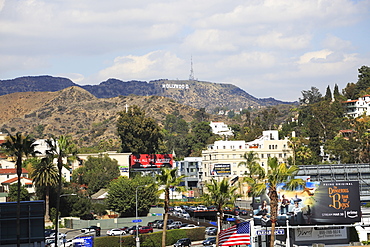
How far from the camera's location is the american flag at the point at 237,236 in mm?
58800

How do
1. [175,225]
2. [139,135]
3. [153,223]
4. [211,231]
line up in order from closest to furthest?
1. [211,231]
2. [175,225]
3. [153,223]
4. [139,135]

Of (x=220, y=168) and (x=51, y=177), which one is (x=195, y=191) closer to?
(x=220, y=168)

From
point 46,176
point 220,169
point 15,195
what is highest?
point 46,176

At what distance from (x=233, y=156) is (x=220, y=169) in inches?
201

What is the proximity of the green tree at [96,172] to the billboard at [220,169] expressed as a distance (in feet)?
84.8

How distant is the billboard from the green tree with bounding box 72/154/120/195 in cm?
2586

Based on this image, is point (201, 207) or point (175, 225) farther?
point (201, 207)

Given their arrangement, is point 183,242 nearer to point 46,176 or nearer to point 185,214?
point 185,214

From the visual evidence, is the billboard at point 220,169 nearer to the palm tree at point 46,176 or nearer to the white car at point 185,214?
the white car at point 185,214

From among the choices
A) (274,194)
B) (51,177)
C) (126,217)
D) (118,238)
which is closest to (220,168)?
(126,217)

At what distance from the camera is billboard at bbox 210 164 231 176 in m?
152

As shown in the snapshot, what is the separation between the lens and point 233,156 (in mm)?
154125

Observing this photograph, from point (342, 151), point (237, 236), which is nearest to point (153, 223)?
point (237, 236)

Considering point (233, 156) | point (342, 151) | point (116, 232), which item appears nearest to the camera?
point (116, 232)
